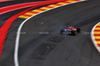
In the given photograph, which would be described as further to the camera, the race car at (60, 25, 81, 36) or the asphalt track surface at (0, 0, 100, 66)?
the race car at (60, 25, 81, 36)

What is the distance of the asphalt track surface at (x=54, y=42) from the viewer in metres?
13.9

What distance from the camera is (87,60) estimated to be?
14.1 metres

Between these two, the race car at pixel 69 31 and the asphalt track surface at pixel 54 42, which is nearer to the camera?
the asphalt track surface at pixel 54 42

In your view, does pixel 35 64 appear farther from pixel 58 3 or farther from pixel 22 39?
pixel 58 3

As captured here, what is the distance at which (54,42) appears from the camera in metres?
16.5

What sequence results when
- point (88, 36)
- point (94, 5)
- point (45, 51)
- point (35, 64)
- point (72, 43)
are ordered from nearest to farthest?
point (35, 64), point (45, 51), point (72, 43), point (88, 36), point (94, 5)

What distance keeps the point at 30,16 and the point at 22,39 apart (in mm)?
5847

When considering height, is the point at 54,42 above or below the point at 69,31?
below

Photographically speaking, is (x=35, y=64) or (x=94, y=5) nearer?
(x=35, y=64)

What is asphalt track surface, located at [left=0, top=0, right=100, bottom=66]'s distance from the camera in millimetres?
13852

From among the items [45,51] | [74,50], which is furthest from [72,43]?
[45,51]

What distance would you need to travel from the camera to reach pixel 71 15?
23.1 metres

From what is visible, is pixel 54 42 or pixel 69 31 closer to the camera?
pixel 54 42

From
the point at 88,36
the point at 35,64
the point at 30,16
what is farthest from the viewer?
the point at 30,16
